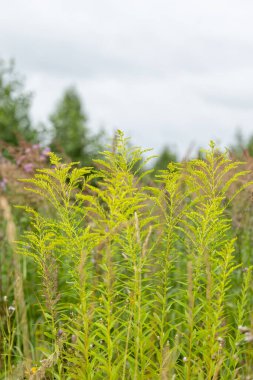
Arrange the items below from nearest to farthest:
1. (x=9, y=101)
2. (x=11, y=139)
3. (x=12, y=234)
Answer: (x=12, y=234)
(x=11, y=139)
(x=9, y=101)

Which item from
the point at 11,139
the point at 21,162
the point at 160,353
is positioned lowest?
the point at 160,353

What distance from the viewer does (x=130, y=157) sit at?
3295 millimetres

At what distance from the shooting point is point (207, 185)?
11.0ft

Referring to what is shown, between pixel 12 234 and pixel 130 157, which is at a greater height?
pixel 130 157

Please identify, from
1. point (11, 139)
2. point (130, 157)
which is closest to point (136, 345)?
point (130, 157)

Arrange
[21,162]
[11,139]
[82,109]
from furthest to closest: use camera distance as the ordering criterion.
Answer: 1. [82,109]
2. [11,139]
3. [21,162]

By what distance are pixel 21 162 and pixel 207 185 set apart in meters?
5.12

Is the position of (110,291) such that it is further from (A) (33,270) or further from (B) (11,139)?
(B) (11,139)

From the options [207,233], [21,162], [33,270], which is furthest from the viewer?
[21,162]

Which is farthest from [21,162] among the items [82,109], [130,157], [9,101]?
[82,109]

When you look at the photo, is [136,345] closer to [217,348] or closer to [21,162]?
[217,348]

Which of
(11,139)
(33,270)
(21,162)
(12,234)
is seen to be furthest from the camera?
(11,139)

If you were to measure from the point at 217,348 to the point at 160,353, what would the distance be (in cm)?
27

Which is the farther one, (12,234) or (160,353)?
(160,353)
